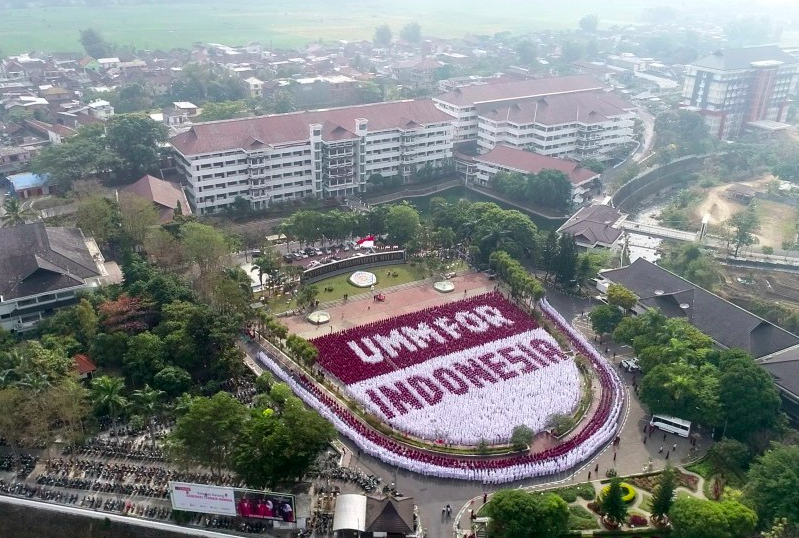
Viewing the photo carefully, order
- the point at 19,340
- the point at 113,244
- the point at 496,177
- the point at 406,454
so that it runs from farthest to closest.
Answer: the point at 496,177, the point at 113,244, the point at 19,340, the point at 406,454

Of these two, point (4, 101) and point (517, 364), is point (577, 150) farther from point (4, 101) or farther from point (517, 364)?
point (4, 101)

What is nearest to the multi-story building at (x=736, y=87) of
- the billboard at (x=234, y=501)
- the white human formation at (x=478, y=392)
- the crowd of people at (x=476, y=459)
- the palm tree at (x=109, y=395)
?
the white human formation at (x=478, y=392)

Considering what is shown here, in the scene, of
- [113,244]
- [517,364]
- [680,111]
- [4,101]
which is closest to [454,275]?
[517,364]

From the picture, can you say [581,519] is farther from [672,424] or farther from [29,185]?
[29,185]

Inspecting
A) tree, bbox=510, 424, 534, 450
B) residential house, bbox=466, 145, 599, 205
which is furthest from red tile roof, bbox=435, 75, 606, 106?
tree, bbox=510, 424, 534, 450

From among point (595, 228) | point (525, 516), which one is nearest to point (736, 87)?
point (595, 228)

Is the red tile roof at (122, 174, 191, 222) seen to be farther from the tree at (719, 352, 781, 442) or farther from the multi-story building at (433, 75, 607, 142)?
the tree at (719, 352, 781, 442)

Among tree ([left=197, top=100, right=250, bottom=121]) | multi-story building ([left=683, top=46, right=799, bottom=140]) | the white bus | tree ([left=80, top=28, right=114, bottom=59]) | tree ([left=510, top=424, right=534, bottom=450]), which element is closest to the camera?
tree ([left=510, top=424, right=534, bottom=450])
